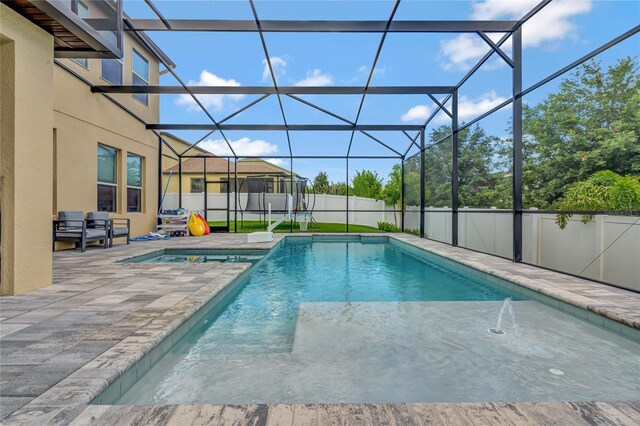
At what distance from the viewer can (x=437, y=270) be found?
575 centimetres

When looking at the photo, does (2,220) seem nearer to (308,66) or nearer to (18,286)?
(18,286)

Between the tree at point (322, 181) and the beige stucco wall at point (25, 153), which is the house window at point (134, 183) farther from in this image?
the tree at point (322, 181)

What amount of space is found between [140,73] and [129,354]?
31.1ft

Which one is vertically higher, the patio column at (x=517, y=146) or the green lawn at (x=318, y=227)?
the patio column at (x=517, y=146)

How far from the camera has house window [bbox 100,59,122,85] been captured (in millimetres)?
7582

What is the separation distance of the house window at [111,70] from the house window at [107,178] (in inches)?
63.8

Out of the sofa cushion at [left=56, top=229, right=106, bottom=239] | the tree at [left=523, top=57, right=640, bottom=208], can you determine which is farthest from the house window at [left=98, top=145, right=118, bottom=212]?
the tree at [left=523, top=57, right=640, bottom=208]

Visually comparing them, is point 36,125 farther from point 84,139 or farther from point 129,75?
point 129,75

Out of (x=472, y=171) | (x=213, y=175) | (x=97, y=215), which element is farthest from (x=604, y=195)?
(x=213, y=175)

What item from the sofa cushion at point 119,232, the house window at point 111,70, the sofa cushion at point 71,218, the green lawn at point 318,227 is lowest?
the green lawn at point 318,227

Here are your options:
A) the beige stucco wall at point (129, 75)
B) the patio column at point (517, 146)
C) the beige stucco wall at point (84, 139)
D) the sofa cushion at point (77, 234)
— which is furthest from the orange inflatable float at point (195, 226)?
the patio column at point (517, 146)

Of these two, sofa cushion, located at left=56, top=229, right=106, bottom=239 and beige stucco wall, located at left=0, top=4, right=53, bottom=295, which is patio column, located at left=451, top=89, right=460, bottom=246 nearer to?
beige stucco wall, located at left=0, top=4, right=53, bottom=295

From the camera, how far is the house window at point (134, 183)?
878cm

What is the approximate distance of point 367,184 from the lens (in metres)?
15.4
